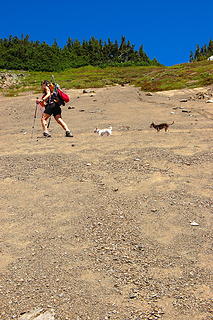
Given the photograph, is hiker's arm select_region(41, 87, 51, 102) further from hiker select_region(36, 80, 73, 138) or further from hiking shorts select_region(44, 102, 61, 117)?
hiking shorts select_region(44, 102, 61, 117)

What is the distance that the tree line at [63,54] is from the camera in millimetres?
82750

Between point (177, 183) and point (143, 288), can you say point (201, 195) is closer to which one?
point (177, 183)

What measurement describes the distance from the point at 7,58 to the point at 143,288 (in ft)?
288

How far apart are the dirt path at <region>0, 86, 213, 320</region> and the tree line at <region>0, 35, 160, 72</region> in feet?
250

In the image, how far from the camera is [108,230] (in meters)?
5.46

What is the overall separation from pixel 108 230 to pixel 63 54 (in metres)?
97.5

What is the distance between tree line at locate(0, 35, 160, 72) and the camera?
8275cm

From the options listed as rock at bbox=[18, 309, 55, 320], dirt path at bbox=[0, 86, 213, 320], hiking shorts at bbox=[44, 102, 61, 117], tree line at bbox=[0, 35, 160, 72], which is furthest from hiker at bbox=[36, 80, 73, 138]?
tree line at bbox=[0, 35, 160, 72]

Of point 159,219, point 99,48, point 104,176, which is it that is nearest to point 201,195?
point 159,219

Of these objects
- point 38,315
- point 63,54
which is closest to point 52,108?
point 38,315

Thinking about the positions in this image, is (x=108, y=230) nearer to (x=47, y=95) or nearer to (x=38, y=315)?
(x=38, y=315)

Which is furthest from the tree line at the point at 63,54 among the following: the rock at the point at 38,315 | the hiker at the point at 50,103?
the rock at the point at 38,315

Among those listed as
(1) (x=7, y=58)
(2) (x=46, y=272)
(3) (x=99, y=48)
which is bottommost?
(2) (x=46, y=272)

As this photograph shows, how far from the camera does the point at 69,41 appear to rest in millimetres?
118250
